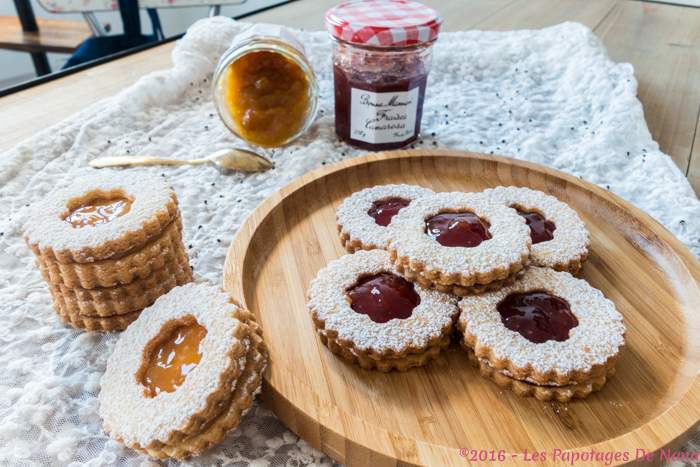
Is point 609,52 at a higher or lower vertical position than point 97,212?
lower

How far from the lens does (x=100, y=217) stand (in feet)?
4.60

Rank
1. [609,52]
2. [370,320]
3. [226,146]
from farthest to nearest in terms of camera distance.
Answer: [609,52]
[226,146]
[370,320]

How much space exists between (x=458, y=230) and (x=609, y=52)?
265 centimetres

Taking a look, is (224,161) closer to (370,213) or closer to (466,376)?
(370,213)

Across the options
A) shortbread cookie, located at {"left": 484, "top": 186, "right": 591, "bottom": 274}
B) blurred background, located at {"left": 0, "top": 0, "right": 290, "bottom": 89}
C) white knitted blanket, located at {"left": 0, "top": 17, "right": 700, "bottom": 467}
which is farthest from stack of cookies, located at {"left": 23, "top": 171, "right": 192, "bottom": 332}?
blurred background, located at {"left": 0, "top": 0, "right": 290, "bottom": 89}

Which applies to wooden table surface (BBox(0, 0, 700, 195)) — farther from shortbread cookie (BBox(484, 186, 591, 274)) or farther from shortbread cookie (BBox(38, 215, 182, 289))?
shortbread cookie (BBox(38, 215, 182, 289))

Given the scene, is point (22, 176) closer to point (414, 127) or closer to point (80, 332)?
point (80, 332)

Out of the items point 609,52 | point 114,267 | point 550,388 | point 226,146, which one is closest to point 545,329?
point 550,388

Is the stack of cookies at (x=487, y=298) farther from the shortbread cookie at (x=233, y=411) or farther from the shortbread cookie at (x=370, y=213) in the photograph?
the shortbread cookie at (x=233, y=411)

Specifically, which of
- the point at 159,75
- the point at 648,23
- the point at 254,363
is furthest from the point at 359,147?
the point at 648,23

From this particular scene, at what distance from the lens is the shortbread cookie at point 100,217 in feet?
4.18

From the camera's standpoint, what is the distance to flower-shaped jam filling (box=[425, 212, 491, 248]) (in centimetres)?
142

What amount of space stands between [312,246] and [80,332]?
76 centimetres

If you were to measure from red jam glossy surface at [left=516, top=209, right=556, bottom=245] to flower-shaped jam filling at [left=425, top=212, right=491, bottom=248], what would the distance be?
0.22 metres
